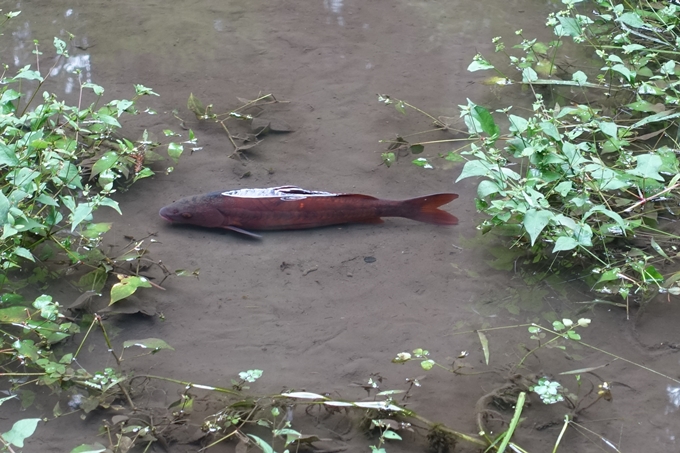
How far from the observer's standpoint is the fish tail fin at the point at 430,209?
402cm

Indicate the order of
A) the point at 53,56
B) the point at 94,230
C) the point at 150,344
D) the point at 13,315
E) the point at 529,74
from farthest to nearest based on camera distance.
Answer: the point at 53,56, the point at 529,74, the point at 94,230, the point at 13,315, the point at 150,344

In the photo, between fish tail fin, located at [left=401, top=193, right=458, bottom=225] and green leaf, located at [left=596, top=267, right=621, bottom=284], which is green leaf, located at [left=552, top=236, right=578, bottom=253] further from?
fish tail fin, located at [left=401, top=193, right=458, bottom=225]

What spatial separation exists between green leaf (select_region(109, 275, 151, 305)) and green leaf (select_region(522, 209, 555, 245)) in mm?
2020

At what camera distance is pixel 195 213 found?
13.1 ft

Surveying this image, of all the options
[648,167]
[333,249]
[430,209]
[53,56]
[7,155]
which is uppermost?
[7,155]

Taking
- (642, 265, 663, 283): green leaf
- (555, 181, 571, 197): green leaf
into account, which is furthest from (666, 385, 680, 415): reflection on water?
(555, 181, 571, 197): green leaf

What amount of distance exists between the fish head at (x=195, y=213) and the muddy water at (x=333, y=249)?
0.08m

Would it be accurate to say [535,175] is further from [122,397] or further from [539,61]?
[122,397]

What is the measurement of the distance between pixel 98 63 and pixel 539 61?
3634 millimetres

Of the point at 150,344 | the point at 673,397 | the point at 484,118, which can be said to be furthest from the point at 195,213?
the point at 673,397

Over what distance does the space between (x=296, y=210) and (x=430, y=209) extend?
84 cm

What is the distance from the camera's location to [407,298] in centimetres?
359

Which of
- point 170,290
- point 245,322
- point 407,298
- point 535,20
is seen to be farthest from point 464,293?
point 535,20

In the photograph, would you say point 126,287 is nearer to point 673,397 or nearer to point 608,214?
point 608,214
